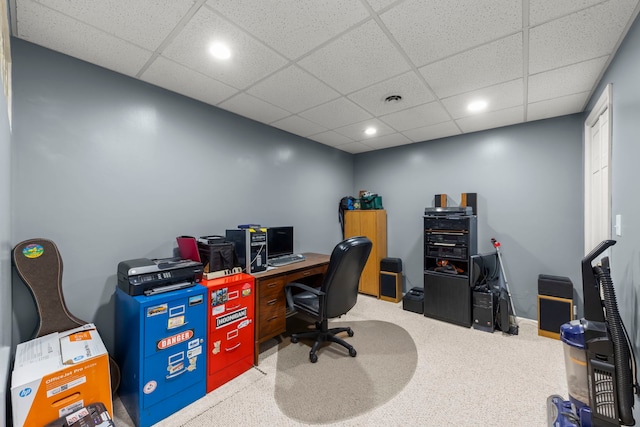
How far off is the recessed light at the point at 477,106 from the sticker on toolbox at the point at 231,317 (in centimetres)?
301

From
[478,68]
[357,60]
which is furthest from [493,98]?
[357,60]

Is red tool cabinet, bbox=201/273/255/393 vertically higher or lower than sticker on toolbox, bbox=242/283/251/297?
lower

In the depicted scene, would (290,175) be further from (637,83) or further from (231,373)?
(637,83)

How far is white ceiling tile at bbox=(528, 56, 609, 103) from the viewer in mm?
1997

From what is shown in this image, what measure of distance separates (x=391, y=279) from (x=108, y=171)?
12.1ft

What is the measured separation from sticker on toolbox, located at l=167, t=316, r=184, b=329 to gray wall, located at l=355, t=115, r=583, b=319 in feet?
11.1

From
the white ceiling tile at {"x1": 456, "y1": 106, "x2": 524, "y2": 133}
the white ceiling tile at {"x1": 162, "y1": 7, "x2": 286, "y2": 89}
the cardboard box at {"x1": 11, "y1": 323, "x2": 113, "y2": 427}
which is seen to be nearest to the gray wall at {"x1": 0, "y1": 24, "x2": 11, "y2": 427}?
the cardboard box at {"x1": 11, "y1": 323, "x2": 113, "y2": 427}

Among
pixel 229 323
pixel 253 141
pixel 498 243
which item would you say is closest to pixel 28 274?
pixel 229 323

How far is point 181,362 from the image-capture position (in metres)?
1.84

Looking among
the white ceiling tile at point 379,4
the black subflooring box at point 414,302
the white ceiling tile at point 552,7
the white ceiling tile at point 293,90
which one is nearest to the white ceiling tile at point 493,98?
the white ceiling tile at point 552,7

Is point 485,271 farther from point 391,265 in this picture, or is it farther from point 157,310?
point 157,310

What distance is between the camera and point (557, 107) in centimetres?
A: 278

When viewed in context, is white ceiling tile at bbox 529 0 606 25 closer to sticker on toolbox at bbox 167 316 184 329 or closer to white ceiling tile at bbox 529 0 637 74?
white ceiling tile at bbox 529 0 637 74

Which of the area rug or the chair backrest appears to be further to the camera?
the chair backrest
